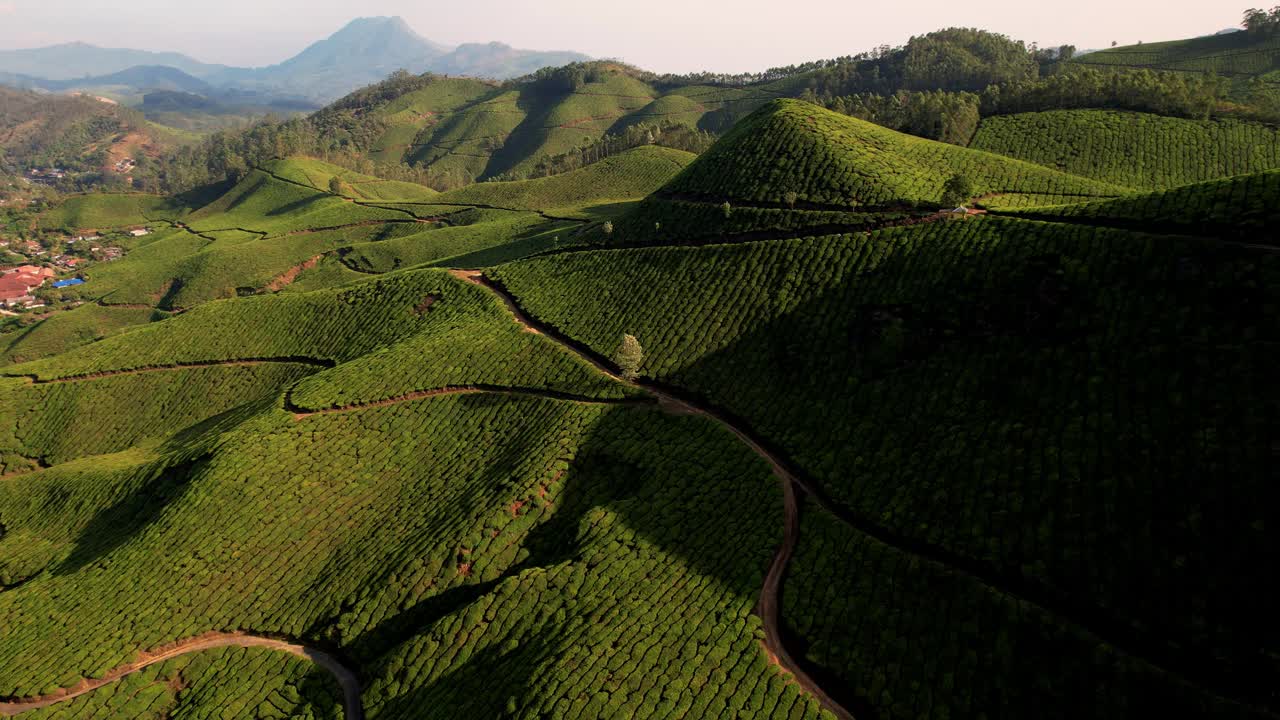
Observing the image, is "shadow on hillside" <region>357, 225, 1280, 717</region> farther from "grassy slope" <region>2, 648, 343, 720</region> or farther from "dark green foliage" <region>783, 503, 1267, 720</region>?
"grassy slope" <region>2, 648, 343, 720</region>

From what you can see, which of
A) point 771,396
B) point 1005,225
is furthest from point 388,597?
point 1005,225

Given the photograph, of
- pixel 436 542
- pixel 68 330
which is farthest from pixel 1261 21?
pixel 68 330

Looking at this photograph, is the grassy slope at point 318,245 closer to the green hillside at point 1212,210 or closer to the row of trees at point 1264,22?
the green hillside at point 1212,210

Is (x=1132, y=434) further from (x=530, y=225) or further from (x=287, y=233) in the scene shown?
(x=287, y=233)

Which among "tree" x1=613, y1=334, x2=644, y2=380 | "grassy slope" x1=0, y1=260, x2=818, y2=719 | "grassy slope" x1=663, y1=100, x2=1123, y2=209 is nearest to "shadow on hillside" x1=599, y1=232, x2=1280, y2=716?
"tree" x1=613, y1=334, x2=644, y2=380

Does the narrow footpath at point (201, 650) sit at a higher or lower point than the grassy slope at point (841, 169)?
lower

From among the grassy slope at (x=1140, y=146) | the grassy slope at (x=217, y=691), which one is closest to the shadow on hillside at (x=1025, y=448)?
the grassy slope at (x=217, y=691)
